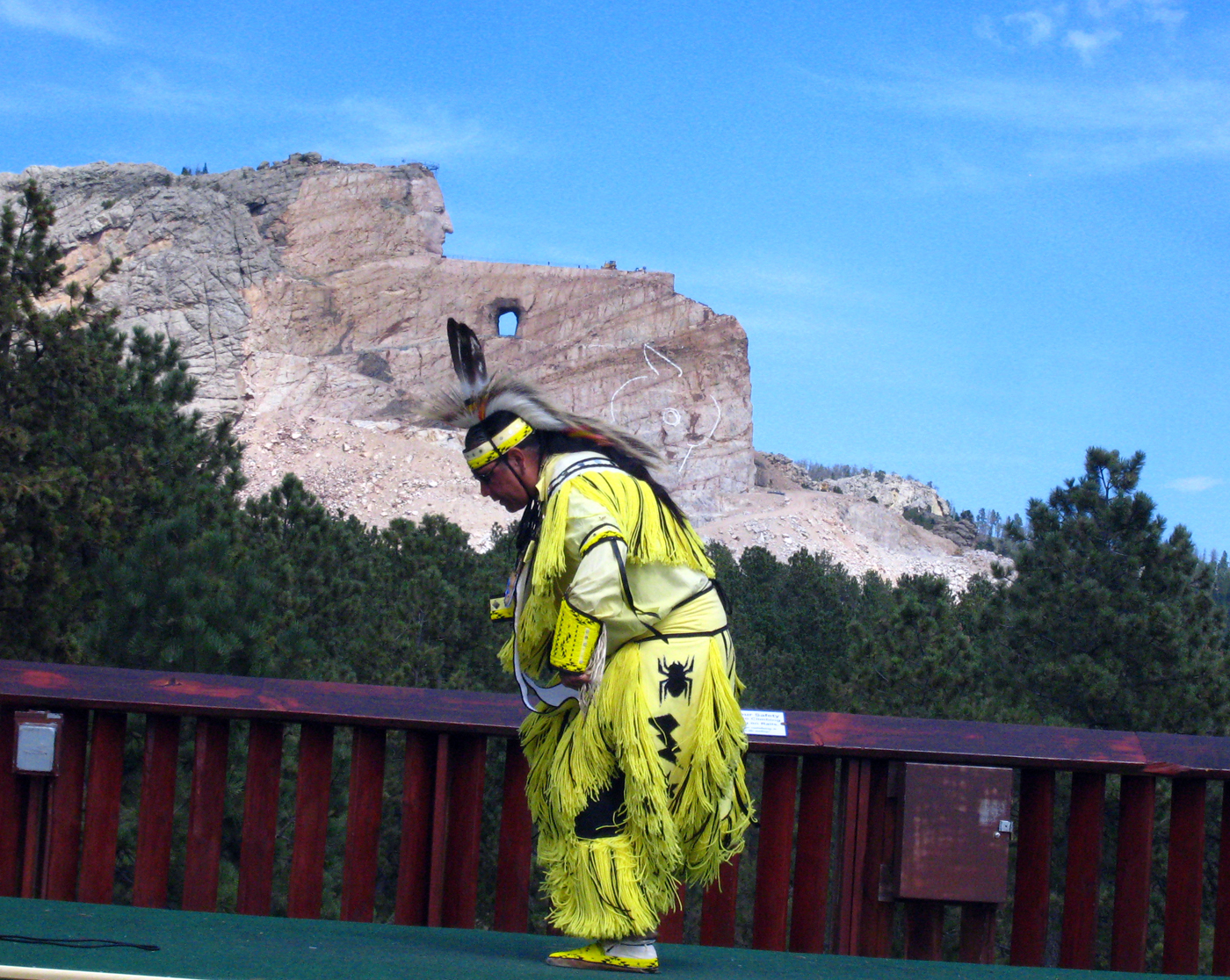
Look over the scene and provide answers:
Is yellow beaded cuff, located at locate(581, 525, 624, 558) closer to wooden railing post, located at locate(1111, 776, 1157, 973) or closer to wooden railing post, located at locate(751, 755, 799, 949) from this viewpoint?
wooden railing post, located at locate(751, 755, 799, 949)

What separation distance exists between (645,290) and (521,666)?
65561mm

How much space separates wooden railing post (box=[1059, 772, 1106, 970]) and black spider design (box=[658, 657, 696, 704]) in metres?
1.32

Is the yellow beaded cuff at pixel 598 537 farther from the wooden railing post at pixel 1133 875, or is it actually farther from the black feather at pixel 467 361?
the wooden railing post at pixel 1133 875

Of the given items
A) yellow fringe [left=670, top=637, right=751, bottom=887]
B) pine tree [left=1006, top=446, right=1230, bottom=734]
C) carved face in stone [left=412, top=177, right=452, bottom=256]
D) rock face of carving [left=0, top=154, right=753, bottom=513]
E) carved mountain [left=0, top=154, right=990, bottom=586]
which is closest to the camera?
yellow fringe [left=670, top=637, right=751, bottom=887]

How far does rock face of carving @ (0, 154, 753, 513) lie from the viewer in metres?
61.4

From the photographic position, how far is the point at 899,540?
63.8 metres

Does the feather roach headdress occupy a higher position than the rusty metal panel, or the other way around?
the feather roach headdress

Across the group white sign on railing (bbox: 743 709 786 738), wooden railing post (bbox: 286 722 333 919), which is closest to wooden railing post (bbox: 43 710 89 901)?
wooden railing post (bbox: 286 722 333 919)

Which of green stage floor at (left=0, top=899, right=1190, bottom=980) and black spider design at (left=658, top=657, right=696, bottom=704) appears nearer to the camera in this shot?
green stage floor at (left=0, top=899, right=1190, bottom=980)

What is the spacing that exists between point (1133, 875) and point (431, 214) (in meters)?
70.0

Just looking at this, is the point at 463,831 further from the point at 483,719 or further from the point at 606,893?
the point at 606,893

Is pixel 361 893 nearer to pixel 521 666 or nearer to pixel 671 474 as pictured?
pixel 521 666

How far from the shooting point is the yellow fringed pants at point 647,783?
2611 mm

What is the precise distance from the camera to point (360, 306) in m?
64.8
